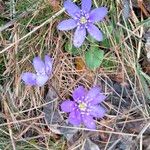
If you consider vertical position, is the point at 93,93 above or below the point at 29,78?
below

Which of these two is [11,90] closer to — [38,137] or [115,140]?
[38,137]

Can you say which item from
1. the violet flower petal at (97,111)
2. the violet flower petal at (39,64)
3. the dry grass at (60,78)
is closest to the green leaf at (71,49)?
the dry grass at (60,78)

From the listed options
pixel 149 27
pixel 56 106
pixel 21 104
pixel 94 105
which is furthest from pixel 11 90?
pixel 149 27

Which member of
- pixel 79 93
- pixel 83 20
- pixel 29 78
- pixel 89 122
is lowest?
pixel 89 122

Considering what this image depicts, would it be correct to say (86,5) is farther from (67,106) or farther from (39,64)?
(67,106)

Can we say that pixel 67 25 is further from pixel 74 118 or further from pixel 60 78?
pixel 74 118

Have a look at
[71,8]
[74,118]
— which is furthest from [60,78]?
[71,8]
